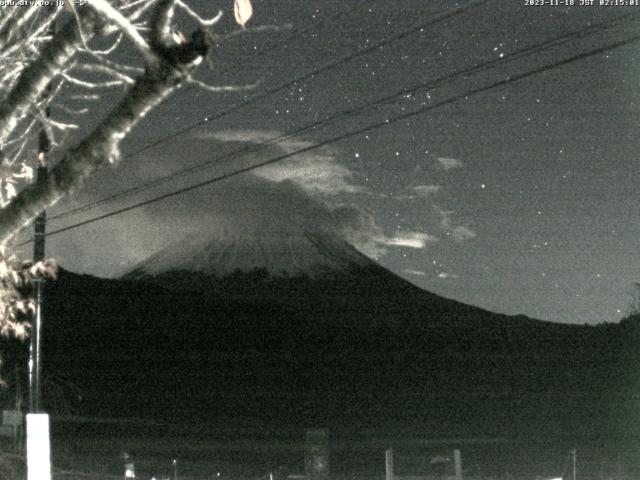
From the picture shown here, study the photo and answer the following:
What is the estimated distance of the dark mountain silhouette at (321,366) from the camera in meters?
95.4

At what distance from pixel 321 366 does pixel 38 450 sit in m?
126

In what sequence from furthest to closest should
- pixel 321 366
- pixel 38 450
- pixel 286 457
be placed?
pixel 321 366, pixel 286 457, pixel 38 450

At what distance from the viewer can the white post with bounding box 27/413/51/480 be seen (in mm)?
14367

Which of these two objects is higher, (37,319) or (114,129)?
(37,319)

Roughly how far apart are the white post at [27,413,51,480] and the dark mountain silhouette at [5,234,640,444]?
54.5 m

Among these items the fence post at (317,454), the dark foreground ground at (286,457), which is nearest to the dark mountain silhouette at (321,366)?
the dark foreground ground at (286,457)

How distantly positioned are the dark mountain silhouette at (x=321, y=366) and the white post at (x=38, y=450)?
5448 cm

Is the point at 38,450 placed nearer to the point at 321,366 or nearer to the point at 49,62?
the point at 49,62

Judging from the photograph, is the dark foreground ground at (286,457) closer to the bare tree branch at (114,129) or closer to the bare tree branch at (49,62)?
the bare tree branch at (49,62)

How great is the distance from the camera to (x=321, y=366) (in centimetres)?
13938

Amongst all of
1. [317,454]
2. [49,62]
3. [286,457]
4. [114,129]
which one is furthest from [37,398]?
[286,457]

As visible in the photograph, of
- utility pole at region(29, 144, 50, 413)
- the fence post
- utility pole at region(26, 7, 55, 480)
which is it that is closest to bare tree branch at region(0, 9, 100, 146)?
utility pole at region(26, 7, 55, 480)

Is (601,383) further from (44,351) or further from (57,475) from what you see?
(57,475)

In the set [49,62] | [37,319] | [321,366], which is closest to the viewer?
[49,62]
